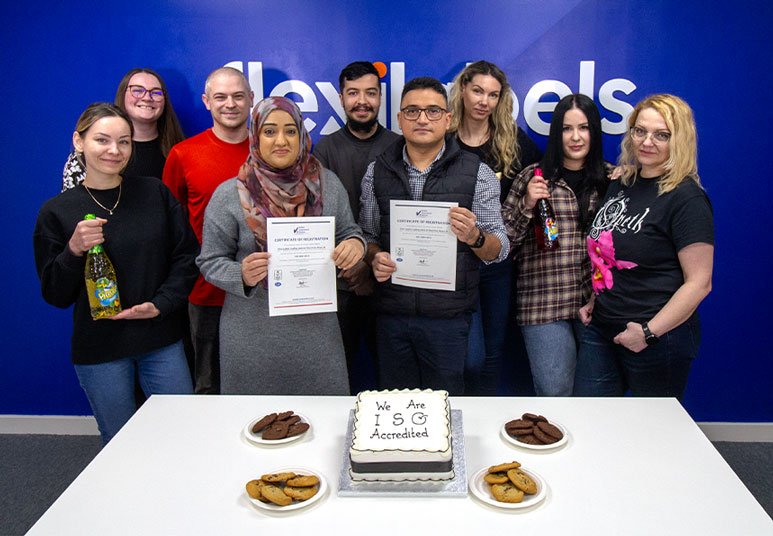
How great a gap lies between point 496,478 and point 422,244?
1.08m

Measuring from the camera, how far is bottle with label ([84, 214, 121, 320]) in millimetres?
2303

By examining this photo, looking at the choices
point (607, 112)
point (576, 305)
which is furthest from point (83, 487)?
point (607, 112)

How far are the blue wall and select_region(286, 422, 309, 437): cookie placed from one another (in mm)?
2086

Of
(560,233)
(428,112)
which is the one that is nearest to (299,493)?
Result: (428,112)

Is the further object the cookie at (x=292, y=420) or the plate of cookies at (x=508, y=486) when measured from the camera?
the cookie at (x=292, y=420)

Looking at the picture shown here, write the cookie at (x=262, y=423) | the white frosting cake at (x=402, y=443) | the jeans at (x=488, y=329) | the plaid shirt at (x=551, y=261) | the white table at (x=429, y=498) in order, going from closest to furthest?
the white table at (x=429, y=498) → the white frosting cake at (x=402, y=443) → the cookie at (x=262, y=423) → the plaid shirt at (x=551, y=261) → the jeans at (x=488, y=329)

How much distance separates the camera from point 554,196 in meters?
2.67

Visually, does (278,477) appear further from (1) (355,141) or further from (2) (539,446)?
(1) (355,141)

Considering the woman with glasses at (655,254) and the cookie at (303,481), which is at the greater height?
the woman with glasses at (655,254)

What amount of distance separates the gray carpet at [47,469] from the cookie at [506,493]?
211cm

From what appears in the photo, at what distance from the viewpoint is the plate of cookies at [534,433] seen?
174 centimetres

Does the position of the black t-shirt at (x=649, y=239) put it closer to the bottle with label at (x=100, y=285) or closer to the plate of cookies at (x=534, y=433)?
the plate of cookies at (x=534, y=433)

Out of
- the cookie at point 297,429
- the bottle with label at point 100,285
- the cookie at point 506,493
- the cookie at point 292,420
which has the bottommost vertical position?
the cookie at point 506,493

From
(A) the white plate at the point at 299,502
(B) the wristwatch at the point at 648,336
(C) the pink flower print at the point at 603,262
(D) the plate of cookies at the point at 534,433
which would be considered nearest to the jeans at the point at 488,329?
Answer: (C) the pink flower print at the point at 603,262
